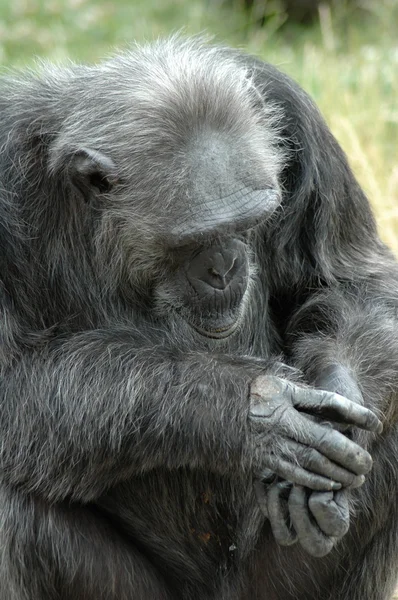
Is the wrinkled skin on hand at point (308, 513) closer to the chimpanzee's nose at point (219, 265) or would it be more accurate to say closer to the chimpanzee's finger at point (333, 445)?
the chimpanzee's finger at point (333, 445)

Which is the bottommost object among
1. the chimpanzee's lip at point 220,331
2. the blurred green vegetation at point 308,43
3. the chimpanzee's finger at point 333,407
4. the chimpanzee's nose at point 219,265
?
the chimpanzee's finger at point 333,407

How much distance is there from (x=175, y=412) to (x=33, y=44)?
960 centimetres

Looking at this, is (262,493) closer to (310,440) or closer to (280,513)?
(280,513)

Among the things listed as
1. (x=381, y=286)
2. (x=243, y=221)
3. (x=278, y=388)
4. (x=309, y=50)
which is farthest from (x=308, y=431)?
(x=309, y=50)

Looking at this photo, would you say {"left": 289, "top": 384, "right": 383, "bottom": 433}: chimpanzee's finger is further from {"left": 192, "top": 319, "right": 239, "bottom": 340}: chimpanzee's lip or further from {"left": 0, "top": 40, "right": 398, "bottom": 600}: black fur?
{"left": 192, "top": 319, "right": 239, "bottom": 340}: chimpanzee's lip

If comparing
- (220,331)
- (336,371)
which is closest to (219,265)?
(220,331)

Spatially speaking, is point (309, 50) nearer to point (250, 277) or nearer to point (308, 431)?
point (250, 277)

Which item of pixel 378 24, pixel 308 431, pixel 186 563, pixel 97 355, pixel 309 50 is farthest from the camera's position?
pixel 378 24

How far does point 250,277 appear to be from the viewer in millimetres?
5160

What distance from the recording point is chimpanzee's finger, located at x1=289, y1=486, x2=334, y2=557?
14.9ft

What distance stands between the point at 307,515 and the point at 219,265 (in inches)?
41.8

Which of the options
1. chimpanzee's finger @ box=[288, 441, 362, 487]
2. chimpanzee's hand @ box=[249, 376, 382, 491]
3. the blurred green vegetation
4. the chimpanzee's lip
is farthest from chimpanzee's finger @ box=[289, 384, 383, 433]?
the blurred green vegetation

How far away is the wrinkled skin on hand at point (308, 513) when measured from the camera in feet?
14.8

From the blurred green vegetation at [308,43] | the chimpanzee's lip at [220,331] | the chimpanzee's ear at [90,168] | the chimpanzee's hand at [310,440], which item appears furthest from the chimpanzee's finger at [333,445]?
the blurred green vegetation at [308,43]
